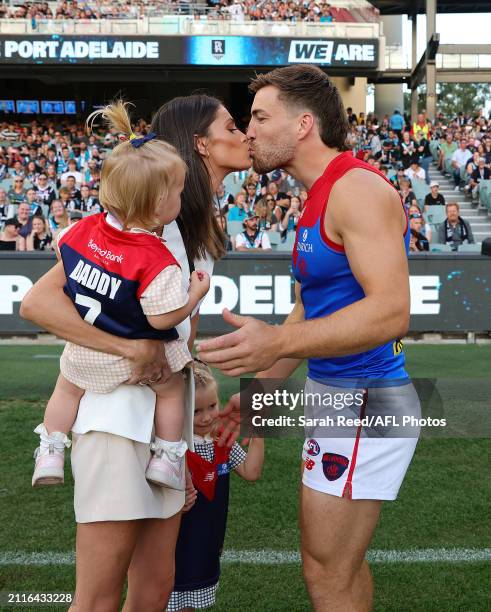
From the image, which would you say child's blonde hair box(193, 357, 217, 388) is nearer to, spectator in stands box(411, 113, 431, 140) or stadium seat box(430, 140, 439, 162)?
spectator in stands box(411, 113, 431, 140)

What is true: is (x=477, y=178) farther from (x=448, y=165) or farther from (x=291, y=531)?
(x=291, y=531)

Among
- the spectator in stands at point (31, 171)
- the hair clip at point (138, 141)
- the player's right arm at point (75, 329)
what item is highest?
the hair clip at point (138, 141)

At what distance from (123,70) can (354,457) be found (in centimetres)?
2785

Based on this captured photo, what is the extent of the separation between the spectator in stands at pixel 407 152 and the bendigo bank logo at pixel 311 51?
22.4 feet

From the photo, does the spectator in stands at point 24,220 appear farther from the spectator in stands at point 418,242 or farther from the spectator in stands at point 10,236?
the spectator in stands at point 418,242

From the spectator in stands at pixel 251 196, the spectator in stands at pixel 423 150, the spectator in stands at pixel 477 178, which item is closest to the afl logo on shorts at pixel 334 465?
the spectator in stands at pixel 251 196

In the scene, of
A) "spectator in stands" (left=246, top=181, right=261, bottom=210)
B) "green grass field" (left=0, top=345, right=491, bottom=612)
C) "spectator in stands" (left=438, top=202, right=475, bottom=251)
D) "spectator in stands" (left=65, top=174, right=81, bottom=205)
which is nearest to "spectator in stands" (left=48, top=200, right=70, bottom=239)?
"spectator in stands" (left=65, top=174, right=81, bottom=205)

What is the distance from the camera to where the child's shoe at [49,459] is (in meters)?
2.46

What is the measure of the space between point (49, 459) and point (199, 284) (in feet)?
2.34

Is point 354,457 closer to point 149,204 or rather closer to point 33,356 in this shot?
point 149,204

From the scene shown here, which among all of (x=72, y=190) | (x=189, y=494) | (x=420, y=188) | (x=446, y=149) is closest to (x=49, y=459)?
(x=189, y=494)

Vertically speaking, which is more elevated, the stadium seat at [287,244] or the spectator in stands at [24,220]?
the spectator in stands at [24,220]

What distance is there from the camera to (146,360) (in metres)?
2.33

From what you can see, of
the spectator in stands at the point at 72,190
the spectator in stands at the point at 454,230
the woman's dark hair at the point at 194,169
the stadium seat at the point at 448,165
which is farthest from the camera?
the stadium seat at the point at 448,165
